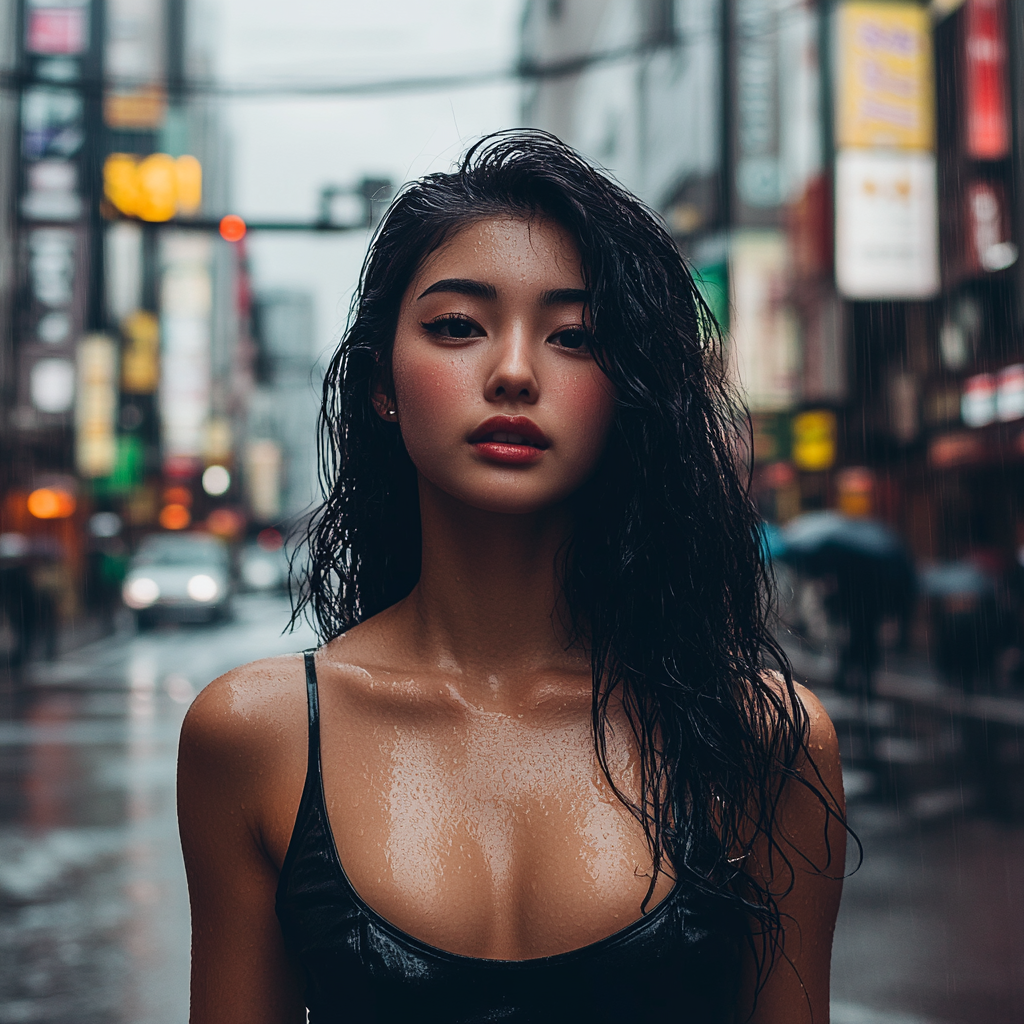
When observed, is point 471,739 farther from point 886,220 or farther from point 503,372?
point 886,220

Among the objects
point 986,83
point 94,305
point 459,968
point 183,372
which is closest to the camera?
point 459,968

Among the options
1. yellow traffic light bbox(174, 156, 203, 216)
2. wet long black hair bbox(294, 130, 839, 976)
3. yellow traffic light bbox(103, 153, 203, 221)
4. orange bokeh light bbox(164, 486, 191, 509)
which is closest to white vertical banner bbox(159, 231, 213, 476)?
orange bokeh light bbox(164, 486, 191, 509)

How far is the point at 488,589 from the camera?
152 cm

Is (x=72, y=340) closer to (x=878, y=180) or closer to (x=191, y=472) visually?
(x=191, y=472)

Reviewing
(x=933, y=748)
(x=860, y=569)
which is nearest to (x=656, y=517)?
(x=860, y=569)

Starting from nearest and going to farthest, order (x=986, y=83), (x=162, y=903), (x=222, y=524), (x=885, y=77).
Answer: (x=162, y=903) → (x=885, y=77) → (x=986, y=83) → (x=222, y=524)

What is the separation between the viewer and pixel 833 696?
12367 mm

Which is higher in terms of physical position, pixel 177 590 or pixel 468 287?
pixel 468 287

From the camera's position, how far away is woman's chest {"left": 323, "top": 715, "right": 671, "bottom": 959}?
1.32 metres

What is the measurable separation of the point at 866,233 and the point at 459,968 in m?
15.5

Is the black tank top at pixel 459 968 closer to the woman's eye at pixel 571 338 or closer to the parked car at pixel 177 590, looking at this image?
the woman's eye at pixel 571 338

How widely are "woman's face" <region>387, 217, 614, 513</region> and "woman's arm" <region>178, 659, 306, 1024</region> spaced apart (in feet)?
1.22

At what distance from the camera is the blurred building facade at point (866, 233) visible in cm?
1543

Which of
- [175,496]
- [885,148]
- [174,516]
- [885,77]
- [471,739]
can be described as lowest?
[174,516]
